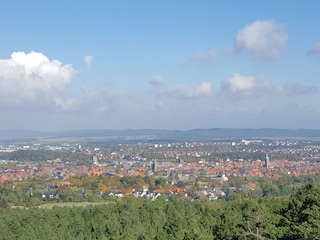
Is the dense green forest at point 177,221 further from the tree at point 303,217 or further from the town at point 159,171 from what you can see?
the town at point 159,171

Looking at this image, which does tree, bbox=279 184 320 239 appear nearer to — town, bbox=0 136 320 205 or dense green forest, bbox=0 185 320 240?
dense green forest, bbox=0 185 320 240

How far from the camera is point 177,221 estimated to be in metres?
24.8

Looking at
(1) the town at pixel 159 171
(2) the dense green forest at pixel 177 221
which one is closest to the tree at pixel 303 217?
(2) the dense green forest at pixel 177 221

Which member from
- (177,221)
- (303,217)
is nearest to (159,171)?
(177,221)

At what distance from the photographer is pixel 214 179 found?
223ft

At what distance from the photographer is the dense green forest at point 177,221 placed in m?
18.1

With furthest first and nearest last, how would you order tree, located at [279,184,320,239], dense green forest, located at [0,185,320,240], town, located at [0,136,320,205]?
1. town, located at [0,136,320,205]
2. dense green forest, located at [0,185,320,240]
3. tree, located at [279,184,320,239]

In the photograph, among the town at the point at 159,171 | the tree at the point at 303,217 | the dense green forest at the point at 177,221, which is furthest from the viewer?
the town at the point at 159,171

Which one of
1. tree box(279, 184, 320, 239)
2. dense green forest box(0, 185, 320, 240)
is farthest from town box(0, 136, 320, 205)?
tree box(279, 184, 320, 239)

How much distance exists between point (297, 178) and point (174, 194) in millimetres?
18576

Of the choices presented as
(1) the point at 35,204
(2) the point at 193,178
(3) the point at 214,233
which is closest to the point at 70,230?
(3) the point at 214,233

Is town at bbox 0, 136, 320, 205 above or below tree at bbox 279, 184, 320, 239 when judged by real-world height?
below

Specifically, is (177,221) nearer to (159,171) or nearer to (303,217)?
(303,217)

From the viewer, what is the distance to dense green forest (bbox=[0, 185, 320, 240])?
59.5 ft
